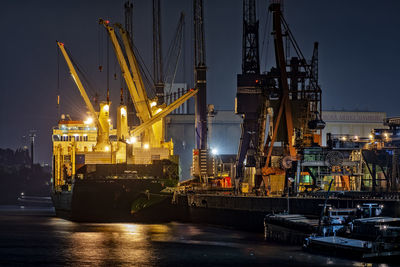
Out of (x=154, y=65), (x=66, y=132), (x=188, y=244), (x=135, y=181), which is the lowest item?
(x=188, y=244)

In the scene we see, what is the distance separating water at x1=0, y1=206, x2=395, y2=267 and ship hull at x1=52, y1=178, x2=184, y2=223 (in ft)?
31.0

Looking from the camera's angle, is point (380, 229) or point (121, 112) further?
point (121, 112)

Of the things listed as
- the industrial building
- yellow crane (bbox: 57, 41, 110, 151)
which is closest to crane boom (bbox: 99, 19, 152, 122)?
yellow crane (bbox: 57, 41, 110, 151)

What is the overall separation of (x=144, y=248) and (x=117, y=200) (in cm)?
2893

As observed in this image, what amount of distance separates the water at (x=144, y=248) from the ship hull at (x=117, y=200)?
9.44 meters

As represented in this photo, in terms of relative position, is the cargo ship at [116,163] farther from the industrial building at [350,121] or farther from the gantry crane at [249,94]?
the industrial building at [350,121]

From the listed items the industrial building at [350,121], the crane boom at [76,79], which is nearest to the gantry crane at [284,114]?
the crane boom at [76,79]

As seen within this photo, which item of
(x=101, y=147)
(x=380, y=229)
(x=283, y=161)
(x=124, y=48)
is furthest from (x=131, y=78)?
(x=380, y=229)

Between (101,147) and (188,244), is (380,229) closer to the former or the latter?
(188,244)

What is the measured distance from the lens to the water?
142 feet

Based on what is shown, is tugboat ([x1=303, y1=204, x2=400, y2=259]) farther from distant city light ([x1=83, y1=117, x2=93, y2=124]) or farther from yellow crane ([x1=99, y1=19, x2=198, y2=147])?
distant city light ([x1=83, y1=117, x2=93, y2=124])

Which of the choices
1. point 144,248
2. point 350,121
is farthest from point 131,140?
point 350,121

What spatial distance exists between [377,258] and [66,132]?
71.1 metres

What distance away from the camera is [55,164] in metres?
102
